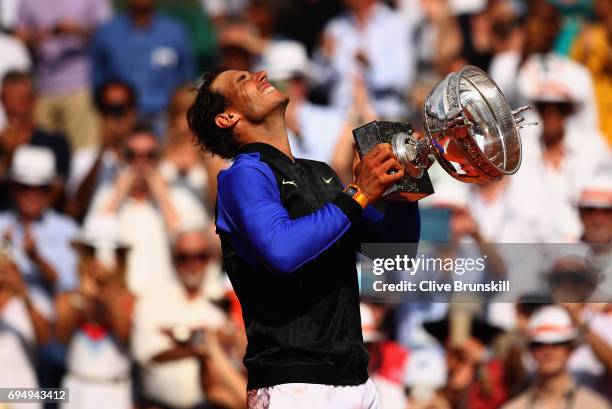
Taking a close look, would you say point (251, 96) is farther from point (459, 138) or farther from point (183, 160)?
point (183, 160)

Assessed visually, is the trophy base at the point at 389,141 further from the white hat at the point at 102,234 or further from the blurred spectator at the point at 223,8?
the blurred spectator at the point at 223,8

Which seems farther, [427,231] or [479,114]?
[427,231]

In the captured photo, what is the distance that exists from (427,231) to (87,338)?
6.66 ft

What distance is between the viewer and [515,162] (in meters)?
3.42

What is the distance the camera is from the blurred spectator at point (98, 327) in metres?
6.45

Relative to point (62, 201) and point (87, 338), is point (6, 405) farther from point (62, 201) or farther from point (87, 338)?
point (62, 201)

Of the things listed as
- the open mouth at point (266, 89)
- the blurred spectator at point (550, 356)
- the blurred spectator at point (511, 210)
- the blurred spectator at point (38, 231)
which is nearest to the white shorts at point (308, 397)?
the open mouth at point (266, 89)

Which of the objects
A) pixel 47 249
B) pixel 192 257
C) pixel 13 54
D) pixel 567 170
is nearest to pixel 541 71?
pixel 567 170

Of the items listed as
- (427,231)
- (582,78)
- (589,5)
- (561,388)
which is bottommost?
(561,388)

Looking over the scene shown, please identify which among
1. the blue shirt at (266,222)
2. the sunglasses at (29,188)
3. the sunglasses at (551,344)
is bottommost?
the sunglasses at (551,344)

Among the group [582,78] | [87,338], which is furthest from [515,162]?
[582,78]

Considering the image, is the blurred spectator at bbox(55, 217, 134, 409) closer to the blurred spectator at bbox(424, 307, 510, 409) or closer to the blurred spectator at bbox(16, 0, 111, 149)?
the blurred spectator at bbox(16, 0, 111, 149)

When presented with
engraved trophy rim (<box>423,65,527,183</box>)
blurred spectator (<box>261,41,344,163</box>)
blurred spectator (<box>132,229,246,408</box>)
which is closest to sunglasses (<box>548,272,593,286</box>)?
blurred spectator (<box>132,229,246,408</box>)

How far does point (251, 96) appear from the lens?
3559 millimetres
